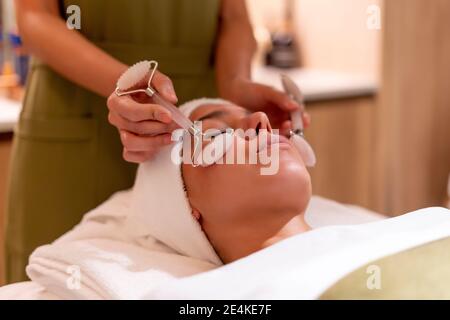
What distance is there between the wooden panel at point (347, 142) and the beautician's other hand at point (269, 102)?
66cm

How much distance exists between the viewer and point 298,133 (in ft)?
3.17

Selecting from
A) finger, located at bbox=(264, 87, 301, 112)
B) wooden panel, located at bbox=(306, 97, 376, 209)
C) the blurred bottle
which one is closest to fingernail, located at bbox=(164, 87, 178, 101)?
finger, located at bbox=(264, 87, 301, 112)

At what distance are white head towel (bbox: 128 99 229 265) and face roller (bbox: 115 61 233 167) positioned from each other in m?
0.07

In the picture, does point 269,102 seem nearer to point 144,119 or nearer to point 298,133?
point 298,133

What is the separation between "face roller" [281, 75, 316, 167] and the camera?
93 cm

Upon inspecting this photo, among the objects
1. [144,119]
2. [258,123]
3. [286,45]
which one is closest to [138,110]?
[144,119]

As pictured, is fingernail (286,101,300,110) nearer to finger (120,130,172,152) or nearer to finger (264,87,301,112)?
finger (264,87,301,112)

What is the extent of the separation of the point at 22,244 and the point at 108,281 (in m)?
0.40

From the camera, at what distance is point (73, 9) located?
0.99 metres

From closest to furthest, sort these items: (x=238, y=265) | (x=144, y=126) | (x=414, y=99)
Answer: (x=238, y=265) → (x=144, y=126) → (x=414, y=99)

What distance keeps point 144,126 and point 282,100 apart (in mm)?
267

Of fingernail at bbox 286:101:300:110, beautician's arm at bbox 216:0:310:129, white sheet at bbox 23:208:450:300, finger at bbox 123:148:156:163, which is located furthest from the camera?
beautician's arm at bbox 216:0:310:129

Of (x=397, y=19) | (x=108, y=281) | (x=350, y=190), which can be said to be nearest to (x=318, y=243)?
(x=108, y=281)

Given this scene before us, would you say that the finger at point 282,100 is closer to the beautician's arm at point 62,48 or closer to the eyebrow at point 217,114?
the eyebrow at point 217,114
